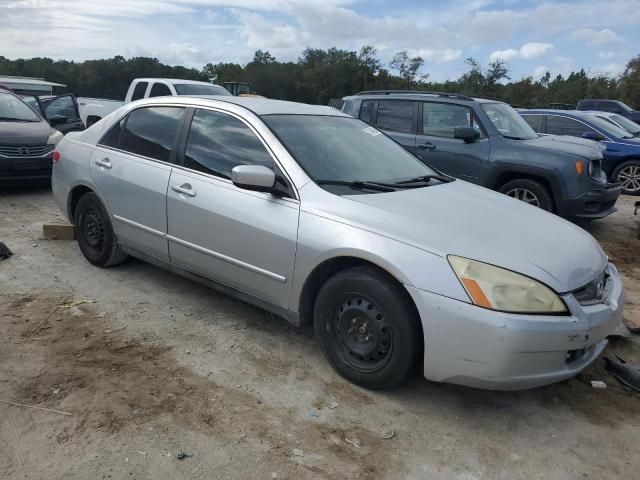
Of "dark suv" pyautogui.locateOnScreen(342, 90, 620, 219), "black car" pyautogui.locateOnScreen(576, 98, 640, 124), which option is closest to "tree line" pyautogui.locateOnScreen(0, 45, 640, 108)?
"black car" pyautogui.locateOnScreen(576, 98, 640, 124)

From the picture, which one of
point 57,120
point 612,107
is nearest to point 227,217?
point 57,120

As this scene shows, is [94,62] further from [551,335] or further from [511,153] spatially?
[551,335]

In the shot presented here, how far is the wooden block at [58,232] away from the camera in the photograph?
5.88 meters

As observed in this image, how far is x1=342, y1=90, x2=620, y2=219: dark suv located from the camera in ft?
23.0

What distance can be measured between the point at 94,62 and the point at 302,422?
4625cm

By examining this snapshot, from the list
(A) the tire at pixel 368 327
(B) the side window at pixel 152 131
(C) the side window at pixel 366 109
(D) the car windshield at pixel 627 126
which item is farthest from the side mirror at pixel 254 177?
(D) the car windshield at pixel 627 126

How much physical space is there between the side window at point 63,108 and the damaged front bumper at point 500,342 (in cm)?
1155

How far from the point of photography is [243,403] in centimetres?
309

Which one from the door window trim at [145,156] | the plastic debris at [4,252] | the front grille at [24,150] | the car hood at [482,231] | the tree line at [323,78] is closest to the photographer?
the car hood at [482,231]

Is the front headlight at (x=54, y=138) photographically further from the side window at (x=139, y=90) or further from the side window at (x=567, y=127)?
the side window at (x=567, y=127)

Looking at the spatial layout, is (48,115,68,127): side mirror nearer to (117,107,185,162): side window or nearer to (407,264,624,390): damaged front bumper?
(117,107,185,162): side window

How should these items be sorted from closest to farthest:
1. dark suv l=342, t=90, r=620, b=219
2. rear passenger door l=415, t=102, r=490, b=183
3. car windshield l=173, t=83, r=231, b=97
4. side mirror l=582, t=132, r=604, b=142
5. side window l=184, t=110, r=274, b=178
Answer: side window l=184, t=110, r=274, b=178, dark suv l=342, t=90, r=620, b=219, rear passenger door l=415, t=102, r=490, b=183, side mirror l=582, t=132, r=604, b=142, car windshield l=173, t=83, r=231, b=97

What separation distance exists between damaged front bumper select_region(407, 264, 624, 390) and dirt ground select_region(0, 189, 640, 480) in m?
0.35

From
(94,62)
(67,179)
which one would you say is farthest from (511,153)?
(94,62)
